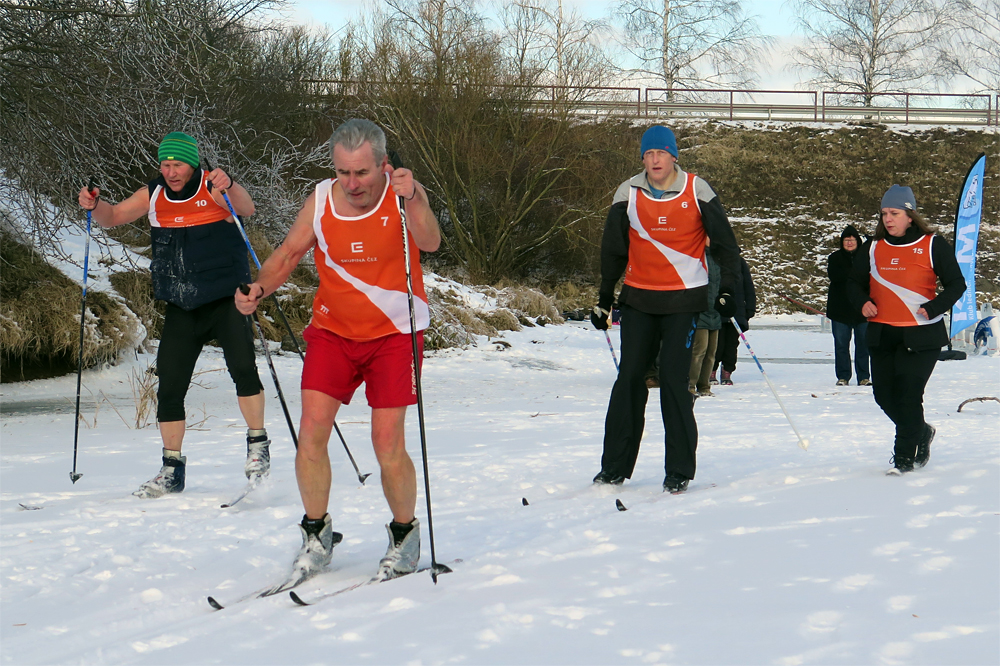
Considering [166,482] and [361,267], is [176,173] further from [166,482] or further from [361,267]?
[361,267]

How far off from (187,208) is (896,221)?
389cm

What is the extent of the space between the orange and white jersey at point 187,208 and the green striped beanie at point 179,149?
10 cm

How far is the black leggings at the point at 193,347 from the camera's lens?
17.0ft

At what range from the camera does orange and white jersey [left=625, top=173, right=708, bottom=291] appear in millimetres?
5152

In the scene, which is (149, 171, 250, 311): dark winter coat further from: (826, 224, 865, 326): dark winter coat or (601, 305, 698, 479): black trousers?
(826, 224, 865, 326): dark winter coat

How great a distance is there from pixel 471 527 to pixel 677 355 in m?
1.50

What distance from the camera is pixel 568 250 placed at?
2606 cm

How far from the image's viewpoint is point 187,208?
5148 mm

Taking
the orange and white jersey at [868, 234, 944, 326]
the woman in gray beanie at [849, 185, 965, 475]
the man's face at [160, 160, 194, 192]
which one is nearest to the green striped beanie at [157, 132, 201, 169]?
the man's face at [160, 160, 194, 192]

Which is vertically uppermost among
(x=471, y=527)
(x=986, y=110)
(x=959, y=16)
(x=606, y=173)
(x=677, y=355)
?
(x=959, y=16)

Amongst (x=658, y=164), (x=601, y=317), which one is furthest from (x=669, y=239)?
(x=601, y=317)

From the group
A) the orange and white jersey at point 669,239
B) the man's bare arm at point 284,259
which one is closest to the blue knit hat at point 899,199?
the orange and white jersey at point 669,239

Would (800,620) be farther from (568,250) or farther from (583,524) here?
(568,250)

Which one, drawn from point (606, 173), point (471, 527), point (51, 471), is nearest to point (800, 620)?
point (471, 527)
